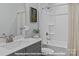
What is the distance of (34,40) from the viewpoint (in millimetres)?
1218

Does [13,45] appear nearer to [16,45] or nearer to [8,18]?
[16,45]

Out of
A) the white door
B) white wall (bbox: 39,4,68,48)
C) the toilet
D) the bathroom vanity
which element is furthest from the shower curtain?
the white door

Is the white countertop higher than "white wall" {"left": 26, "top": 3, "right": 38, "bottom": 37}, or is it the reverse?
"white wall" {"left": 26, "top": 3, "right": 38, "bottom": 37}

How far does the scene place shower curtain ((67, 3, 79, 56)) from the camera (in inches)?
44.6

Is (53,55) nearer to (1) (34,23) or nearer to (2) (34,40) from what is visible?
(2) (34,40)

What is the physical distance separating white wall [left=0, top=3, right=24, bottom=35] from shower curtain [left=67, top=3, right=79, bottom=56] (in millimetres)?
509

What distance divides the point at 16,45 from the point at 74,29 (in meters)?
0.61

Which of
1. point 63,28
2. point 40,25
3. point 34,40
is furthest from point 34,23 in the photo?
point 63,28

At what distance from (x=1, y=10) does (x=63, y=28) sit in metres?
0.67

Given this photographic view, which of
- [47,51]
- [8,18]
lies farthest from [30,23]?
[47,51]

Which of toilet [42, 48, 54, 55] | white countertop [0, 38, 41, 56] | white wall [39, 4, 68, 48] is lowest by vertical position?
toilet [42, 48, 54, 55]

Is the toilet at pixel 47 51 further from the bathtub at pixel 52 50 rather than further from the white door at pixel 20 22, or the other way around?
the white door at pixel 20 22

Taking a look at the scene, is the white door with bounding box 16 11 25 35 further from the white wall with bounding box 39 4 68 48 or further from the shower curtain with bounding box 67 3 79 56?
the shower curtain with bounding box 67 3 79 56

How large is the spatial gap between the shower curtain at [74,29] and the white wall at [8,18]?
51 centimetres
